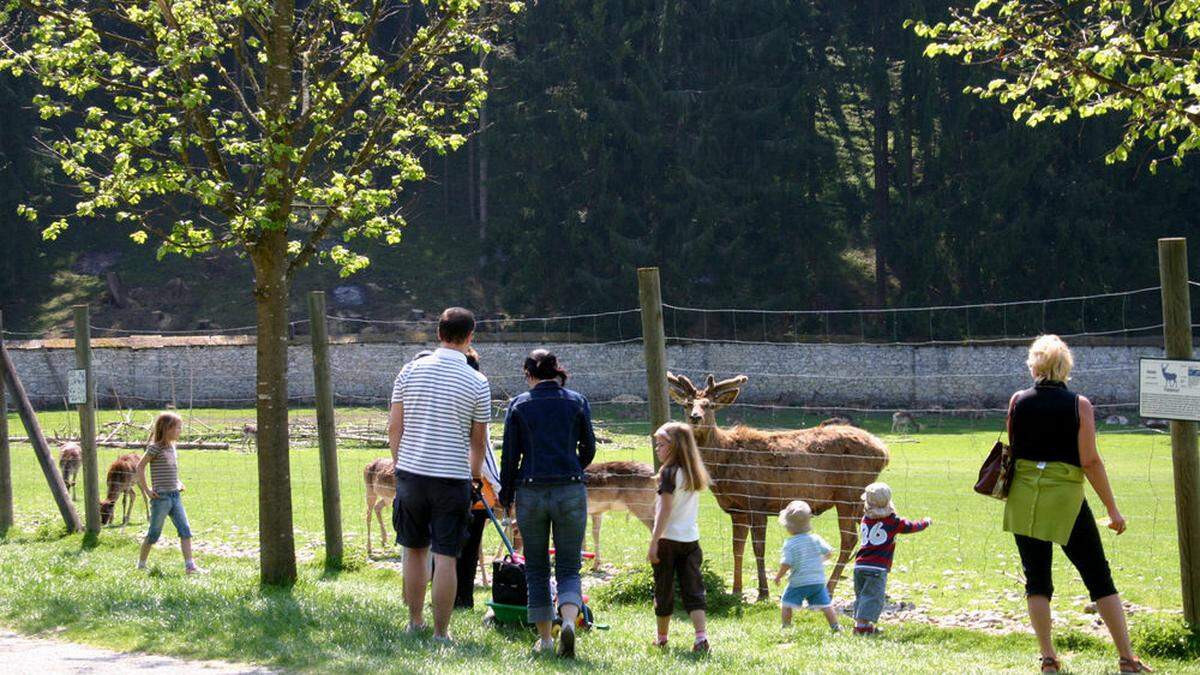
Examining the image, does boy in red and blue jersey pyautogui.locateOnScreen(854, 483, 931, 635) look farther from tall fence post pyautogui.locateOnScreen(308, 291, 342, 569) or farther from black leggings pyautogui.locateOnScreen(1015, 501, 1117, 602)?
tall fence post pyautogui.locateOnScreen(308, 291, 342, 569)

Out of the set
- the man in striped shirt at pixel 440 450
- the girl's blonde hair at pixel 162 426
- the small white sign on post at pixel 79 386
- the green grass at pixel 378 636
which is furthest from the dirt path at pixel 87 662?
the small white sign on post at pixel 79 386

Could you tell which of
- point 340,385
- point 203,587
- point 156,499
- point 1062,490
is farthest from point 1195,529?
point 340,385

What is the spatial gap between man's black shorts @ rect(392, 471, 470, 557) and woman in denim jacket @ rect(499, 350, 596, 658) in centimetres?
29

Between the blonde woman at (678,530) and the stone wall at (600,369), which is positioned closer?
the blonde woman at (678,530)

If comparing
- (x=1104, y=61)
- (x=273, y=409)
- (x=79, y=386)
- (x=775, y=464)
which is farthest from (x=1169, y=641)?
(x=79, y=386)

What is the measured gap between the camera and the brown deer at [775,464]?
12508mm

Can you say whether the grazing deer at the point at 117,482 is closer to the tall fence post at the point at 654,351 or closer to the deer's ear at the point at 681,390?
the deer's ear at the point at 681,390

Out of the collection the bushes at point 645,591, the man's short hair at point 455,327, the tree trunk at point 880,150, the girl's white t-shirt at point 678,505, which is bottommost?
the bushes at point 645,591

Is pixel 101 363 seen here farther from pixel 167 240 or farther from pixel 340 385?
pixel 167 240

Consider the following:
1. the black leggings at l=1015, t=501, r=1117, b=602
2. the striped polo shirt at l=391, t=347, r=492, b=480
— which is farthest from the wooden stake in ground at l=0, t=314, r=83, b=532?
the black leggings at l=1015, t=501, r=1117, b=602

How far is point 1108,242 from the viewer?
50719 millimetres

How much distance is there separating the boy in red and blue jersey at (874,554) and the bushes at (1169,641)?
1688 mm

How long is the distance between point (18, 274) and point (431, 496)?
56466mm

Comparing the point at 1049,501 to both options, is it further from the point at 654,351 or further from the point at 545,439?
the point at 654,351
